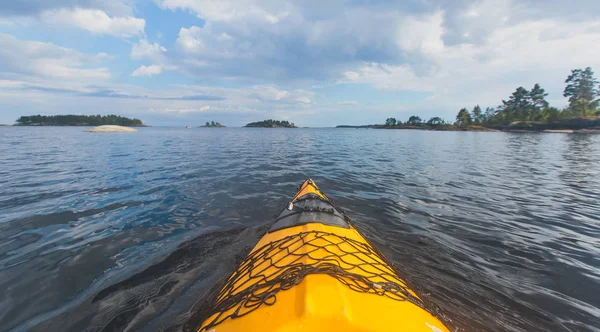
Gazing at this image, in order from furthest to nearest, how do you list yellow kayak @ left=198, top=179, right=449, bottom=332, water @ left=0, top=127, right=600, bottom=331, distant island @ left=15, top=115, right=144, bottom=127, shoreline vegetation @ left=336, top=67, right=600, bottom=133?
distant island @ left=15, top=115, right=144, bottom=127 → shoreline vegetation @ left=336, top=67, right=600, bottom=133 → water @ left=0, top=127, right=600, bottom=331 → yellow kayak @ left=198, top=179, right=449, bottom=332

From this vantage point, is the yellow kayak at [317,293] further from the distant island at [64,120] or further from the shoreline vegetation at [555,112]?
the distant island at [64,120]

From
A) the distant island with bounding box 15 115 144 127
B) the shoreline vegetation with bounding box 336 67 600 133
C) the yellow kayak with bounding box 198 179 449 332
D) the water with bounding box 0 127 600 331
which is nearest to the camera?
the yellow kayak with bounding box 198 179 449 332

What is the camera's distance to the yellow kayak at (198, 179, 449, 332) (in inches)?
71.4

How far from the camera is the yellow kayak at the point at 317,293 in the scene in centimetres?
181

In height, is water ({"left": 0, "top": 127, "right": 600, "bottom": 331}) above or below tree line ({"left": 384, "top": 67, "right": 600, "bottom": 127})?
below

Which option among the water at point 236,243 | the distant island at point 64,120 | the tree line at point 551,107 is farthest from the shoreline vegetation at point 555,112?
the distant island at point 64,120

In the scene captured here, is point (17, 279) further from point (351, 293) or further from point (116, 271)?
point (351, 293)

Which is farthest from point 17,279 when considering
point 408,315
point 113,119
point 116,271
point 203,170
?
point 113,119

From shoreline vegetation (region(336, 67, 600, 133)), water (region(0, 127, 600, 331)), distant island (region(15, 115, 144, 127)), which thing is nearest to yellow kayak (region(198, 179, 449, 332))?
water (region(0, 127, 600, 331))

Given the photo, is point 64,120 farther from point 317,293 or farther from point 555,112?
point 555,112

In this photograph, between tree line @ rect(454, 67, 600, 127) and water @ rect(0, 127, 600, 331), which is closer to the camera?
water @ rect(0, 127, 600, 331)

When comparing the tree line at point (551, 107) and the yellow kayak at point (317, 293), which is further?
the tree line at point (551, 107)

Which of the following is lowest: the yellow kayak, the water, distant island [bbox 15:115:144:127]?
the water

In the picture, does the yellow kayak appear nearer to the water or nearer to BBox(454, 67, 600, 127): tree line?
the water
